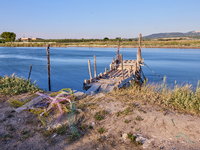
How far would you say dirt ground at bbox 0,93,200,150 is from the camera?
176 inches

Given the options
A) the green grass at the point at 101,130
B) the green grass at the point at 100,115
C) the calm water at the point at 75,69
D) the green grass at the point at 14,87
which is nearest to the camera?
the green grass at the point at 101,130

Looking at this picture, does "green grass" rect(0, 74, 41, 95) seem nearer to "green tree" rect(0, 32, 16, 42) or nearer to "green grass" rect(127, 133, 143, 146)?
"green grass" rect(127, 133, 143, 146)

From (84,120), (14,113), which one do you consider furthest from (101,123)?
(14,113)

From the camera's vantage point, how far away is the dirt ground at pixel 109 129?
4.47 meters

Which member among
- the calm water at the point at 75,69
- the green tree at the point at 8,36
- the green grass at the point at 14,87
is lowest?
the calm water at the point at 75,69

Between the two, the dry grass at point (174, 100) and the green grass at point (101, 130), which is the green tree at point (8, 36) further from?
the green grass at point (101, 130)

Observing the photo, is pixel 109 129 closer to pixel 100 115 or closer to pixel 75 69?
pixel 100 115

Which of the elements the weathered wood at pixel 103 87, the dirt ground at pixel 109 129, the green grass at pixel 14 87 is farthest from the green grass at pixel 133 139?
the weathered wood at pixel 103 87

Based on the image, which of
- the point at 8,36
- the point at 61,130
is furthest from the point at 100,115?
the point at 8,36

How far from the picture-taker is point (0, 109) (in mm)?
6375

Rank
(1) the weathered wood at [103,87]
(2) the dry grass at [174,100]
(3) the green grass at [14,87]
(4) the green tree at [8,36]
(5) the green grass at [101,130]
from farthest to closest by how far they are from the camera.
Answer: (4) the green tree at [8,36]
(1) the weathered wood at [103,87]
(3) the green grass at [14,87]
(2) the dry grass at [174,100]
(5) the green grass at [101,130]

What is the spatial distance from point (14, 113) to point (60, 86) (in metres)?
11.7

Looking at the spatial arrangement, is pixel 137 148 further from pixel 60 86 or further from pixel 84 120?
pixel 60 86

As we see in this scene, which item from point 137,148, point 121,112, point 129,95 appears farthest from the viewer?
point 129,95
